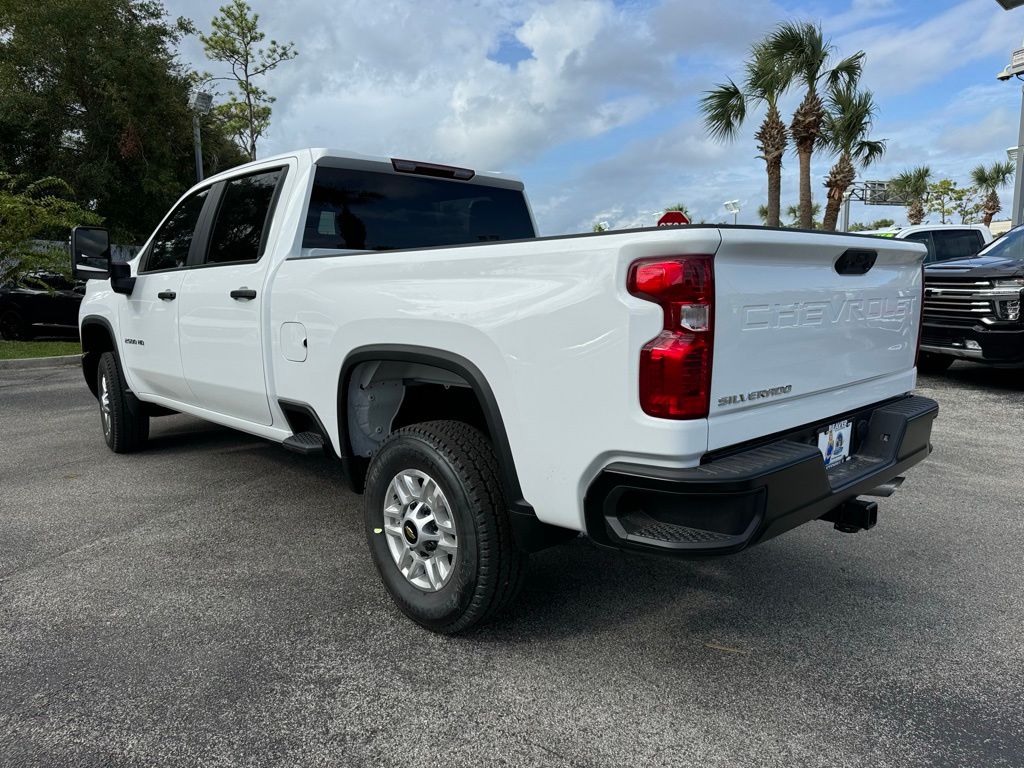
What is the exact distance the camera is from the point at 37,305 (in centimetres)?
1345

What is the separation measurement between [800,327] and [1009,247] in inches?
321

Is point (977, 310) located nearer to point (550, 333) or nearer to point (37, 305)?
point (550, 333)

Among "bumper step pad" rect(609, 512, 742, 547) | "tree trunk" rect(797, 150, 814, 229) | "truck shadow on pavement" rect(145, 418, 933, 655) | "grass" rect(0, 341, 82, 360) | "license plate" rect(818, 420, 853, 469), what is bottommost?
"truck shadow on pavement" rect(145, 418, 933, 655)

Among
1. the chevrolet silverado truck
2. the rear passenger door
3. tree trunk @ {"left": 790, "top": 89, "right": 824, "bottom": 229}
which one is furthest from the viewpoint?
tree trunk @ {"left": 790, "top": 89, "right": 824, "bottom": 229}

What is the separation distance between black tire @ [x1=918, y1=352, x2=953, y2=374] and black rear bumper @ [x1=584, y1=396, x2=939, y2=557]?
816cm

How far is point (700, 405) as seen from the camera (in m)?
2.12

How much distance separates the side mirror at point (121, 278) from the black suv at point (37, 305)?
951cm

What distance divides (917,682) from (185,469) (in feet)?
14.9

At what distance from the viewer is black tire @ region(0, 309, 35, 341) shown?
13.6 metres

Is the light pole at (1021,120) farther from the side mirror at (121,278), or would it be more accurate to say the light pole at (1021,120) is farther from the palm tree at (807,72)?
the side mirror at (121,278)

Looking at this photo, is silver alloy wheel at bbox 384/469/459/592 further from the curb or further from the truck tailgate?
the curb

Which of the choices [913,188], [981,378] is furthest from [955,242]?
[913,188]

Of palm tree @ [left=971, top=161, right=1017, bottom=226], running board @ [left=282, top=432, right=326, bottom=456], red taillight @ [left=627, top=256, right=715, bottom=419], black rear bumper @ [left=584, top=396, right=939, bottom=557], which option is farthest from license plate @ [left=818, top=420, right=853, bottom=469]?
palm tree @ [left=971, top=161, right=1017, bottom=226]

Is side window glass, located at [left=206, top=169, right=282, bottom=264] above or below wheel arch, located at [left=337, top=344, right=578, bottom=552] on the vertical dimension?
above
